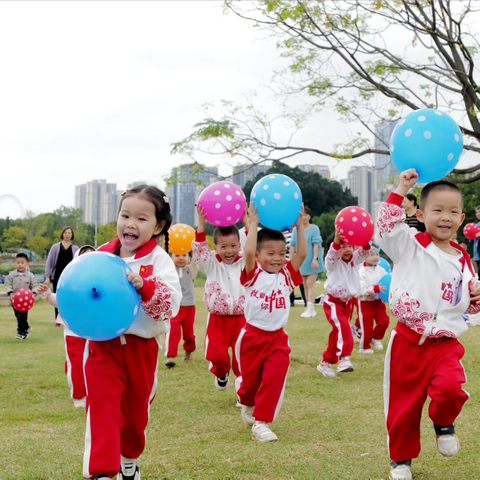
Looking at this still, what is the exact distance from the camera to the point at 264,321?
495cm

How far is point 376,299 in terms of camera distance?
8.65 meters

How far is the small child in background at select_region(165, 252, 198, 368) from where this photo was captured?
795 cm

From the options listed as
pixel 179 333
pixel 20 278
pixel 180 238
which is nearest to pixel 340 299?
pixel 180 238

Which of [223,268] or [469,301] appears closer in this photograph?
[469,301]

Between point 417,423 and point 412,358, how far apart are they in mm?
384

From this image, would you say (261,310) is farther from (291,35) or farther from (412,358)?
(291,35)

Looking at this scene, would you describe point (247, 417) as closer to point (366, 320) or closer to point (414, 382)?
point (414, 382)

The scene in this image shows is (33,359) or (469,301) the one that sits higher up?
(469,301)

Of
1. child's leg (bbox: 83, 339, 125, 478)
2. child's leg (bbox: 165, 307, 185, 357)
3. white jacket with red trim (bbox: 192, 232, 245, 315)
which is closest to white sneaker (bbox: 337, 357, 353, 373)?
white jacket with red trim (bbox: 192, 232, 245, 315)

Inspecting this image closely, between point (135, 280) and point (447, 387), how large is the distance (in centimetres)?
178

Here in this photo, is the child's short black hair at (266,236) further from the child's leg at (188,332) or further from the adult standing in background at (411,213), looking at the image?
the child's leg at (188,332)

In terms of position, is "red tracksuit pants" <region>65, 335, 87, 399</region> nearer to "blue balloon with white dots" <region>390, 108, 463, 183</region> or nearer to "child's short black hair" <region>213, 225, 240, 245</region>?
"child's short black hair" <region>213, 225, 240, 245</region>

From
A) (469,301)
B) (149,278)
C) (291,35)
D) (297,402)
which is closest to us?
(149,278)

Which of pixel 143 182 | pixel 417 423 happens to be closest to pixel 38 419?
pixel 143 182
